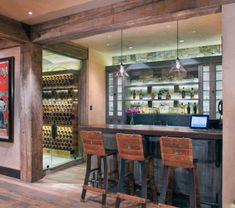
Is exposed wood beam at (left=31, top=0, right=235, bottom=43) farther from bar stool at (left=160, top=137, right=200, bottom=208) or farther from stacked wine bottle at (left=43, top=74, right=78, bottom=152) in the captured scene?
stacked wine bottle at (left=43, top=74, right=78, bottom=152)

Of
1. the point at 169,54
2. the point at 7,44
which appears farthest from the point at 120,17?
the point at 169,54

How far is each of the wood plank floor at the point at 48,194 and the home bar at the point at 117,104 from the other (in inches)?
0.7

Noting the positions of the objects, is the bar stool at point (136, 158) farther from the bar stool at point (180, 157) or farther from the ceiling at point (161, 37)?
the ceiling at point (161, 37)

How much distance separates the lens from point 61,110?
6.68 meters

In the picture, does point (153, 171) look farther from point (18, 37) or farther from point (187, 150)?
point (18, 37)

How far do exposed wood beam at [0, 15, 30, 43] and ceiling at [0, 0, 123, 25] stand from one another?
102 mm

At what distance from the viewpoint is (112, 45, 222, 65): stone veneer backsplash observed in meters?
6.09

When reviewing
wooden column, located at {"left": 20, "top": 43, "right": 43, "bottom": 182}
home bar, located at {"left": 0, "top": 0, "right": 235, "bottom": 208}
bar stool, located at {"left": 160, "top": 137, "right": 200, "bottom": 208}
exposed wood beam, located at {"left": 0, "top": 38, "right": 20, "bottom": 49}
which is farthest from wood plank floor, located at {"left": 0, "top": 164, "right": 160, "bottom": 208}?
exposed wood beam, located at {"left": 0, "top": 38, "right": 20, "bottom": 49}

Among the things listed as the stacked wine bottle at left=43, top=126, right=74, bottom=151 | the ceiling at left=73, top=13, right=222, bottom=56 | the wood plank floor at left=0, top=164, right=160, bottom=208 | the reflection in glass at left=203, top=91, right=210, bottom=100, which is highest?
the ceiling at left=73, top=13, right=222, bottom=56

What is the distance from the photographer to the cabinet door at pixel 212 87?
5641 mm

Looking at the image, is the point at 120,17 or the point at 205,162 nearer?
the point at 205,162

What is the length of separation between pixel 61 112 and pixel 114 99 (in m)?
1.46

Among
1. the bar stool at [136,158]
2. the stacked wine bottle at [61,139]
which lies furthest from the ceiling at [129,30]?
the stacked wine bottle at [61,139]

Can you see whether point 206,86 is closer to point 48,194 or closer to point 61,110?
point 61,110
